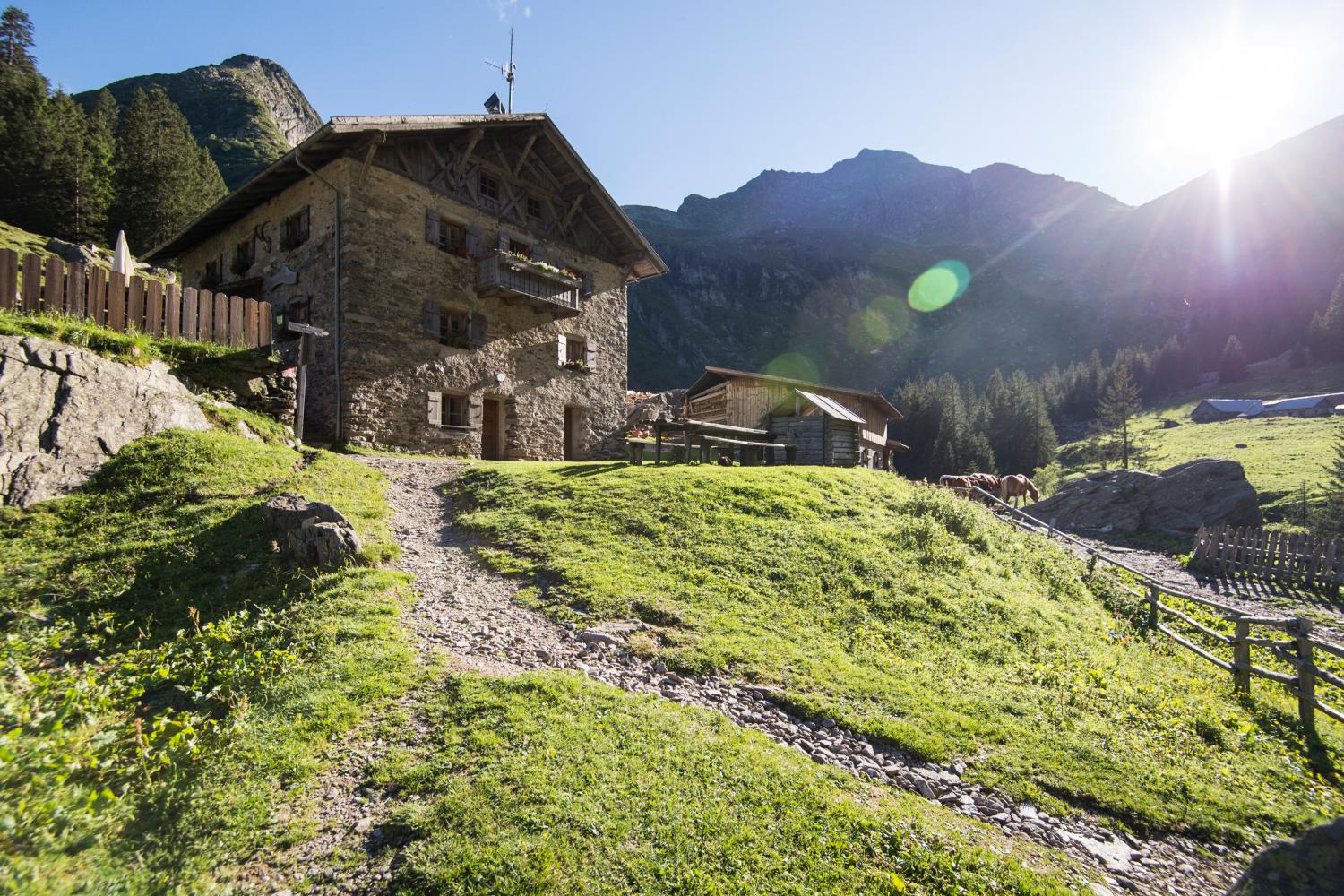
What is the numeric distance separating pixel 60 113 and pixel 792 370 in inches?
4895

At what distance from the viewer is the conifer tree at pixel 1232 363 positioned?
9206cm

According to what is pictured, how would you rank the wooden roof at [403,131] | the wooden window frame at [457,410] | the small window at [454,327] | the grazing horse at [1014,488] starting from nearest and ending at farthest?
1. the wooden roof at [403,131]
2. the small window at [454,327]
3. the wooden window frame at [457,410]
4. the grazing horse at [1014,488]

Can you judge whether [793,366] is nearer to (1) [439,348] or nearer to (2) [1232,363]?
(2) [1232,363]

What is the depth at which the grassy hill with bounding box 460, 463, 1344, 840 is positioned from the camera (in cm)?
591

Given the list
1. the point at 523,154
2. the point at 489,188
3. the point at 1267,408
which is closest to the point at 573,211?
the point at 523,154

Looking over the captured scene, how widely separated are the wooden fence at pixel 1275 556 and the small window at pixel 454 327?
27.7 metres

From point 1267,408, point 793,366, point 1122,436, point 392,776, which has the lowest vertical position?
point 392,776

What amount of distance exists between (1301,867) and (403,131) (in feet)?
75.5

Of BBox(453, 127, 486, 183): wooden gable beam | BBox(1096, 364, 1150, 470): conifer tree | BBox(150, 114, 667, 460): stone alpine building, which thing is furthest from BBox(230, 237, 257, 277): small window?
BBox(1096, 364, 1150, 470): conifer tree

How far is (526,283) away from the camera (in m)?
21.2

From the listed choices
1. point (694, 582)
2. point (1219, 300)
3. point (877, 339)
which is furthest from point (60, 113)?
point (1219, 300)

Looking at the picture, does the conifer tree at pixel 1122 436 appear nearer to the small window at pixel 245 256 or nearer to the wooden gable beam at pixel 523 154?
the wooden gable beam at pixel 523 154

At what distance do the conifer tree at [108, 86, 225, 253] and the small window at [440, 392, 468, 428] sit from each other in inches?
1435

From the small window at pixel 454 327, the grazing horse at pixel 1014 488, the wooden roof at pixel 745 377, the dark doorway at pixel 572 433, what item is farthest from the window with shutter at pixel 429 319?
the grazing horse at pixel 1014 488
